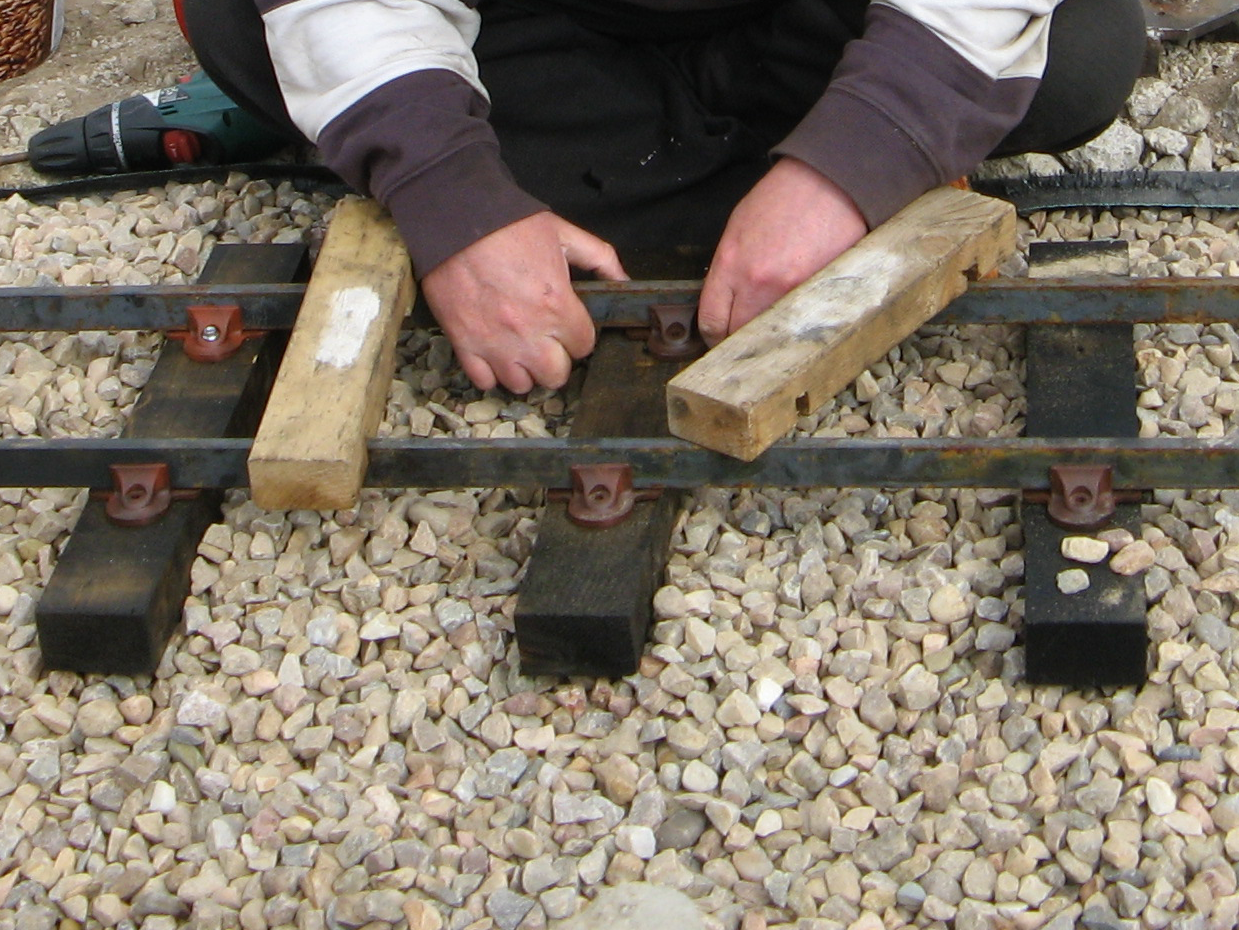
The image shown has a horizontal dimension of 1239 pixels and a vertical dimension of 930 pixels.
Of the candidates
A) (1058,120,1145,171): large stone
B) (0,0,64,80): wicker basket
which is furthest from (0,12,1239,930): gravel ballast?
(0,0,64,80): wicker basket

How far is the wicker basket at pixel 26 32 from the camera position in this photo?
359 cm

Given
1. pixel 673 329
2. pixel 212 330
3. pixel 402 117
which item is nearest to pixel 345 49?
pixel 402 117

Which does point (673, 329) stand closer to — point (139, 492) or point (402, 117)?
point (402, 117)

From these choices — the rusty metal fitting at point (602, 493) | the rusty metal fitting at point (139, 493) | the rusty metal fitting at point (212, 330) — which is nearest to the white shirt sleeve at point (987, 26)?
the rusty metal fitting at point (602, 493)

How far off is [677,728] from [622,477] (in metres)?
0.33

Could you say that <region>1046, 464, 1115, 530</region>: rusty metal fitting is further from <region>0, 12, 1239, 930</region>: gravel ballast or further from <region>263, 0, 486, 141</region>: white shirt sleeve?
<region>263, 0, 486, 141</region>: white shirt sleeve

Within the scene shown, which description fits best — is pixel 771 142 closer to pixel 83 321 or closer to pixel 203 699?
pixel 83 321

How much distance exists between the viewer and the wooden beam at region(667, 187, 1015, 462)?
1.91m

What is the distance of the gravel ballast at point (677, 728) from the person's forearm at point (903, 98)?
314mm

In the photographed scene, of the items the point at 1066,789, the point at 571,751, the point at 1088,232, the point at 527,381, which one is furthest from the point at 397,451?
the point at 1088,232

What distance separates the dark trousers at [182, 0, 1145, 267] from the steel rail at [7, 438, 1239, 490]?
2.12 ft

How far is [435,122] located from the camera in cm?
217

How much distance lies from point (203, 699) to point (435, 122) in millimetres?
785

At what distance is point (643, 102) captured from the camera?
105 inches
